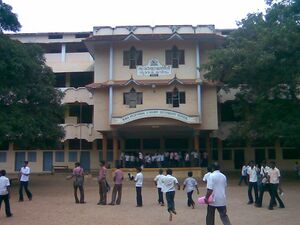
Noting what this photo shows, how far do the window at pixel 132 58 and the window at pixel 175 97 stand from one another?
355 cm

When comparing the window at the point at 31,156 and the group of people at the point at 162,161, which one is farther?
the window at the point at 31,156

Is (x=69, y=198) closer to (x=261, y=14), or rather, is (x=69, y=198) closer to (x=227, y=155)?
(x=261, y=14)

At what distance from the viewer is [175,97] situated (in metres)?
32.3

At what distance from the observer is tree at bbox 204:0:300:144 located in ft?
77.6

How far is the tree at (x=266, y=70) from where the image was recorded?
2366cm

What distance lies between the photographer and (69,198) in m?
18.5

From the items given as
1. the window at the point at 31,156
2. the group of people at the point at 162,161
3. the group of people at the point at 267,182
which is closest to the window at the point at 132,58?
the group of people at the point at 162,161

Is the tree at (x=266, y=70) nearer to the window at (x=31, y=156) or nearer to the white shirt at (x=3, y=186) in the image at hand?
the white shirt at (x=3, y=186)

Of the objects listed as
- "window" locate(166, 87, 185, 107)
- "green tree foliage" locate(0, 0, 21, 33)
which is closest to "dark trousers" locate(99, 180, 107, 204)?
"green tree foliage" locate(0, 0, 21, 33)

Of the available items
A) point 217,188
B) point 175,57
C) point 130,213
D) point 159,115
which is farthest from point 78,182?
point 175,57

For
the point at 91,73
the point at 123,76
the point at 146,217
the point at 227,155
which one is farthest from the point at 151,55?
the point at 146,217

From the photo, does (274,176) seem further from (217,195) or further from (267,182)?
(217,195)

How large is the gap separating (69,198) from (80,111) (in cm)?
2100

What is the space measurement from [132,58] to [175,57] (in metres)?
3.40
